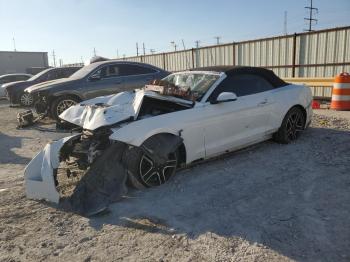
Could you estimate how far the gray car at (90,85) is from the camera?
9.46 m

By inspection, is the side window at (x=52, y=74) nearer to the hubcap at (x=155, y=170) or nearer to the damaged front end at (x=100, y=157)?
the damaged front end at (x=100, y=157)

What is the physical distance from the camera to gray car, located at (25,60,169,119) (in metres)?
9.46

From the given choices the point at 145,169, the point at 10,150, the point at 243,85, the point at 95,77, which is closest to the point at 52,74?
the point at 95,77

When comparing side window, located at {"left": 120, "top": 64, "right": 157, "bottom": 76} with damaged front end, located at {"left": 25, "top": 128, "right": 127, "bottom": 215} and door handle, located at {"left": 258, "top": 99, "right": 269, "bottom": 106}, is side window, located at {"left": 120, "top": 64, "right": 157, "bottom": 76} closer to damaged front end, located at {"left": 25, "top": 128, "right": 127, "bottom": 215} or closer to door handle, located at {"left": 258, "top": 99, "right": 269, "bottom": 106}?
door handle, located at {"left": 258, "top": 99, "right": 269, "bottom": 106}

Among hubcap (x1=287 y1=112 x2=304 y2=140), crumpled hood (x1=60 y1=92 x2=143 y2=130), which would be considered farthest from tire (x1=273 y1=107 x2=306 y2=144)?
crumpled hood (x1=60 y1=92 x2=143 y2=130)

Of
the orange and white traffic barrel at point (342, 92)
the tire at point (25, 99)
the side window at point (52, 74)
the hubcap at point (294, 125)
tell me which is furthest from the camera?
the tire at point (25, 99)

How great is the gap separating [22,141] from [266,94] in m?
5.49

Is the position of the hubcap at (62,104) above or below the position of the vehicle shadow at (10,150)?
above

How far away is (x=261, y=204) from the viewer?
404 cm

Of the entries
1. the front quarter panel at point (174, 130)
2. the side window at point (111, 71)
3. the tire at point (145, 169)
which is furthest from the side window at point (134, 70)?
the tire at point (145, 169)

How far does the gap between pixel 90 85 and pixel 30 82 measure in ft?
18.5

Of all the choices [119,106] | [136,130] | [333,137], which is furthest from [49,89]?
[333,137]

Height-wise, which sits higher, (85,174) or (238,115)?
(238,115)

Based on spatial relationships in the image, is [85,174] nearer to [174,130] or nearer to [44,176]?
[44,176]
